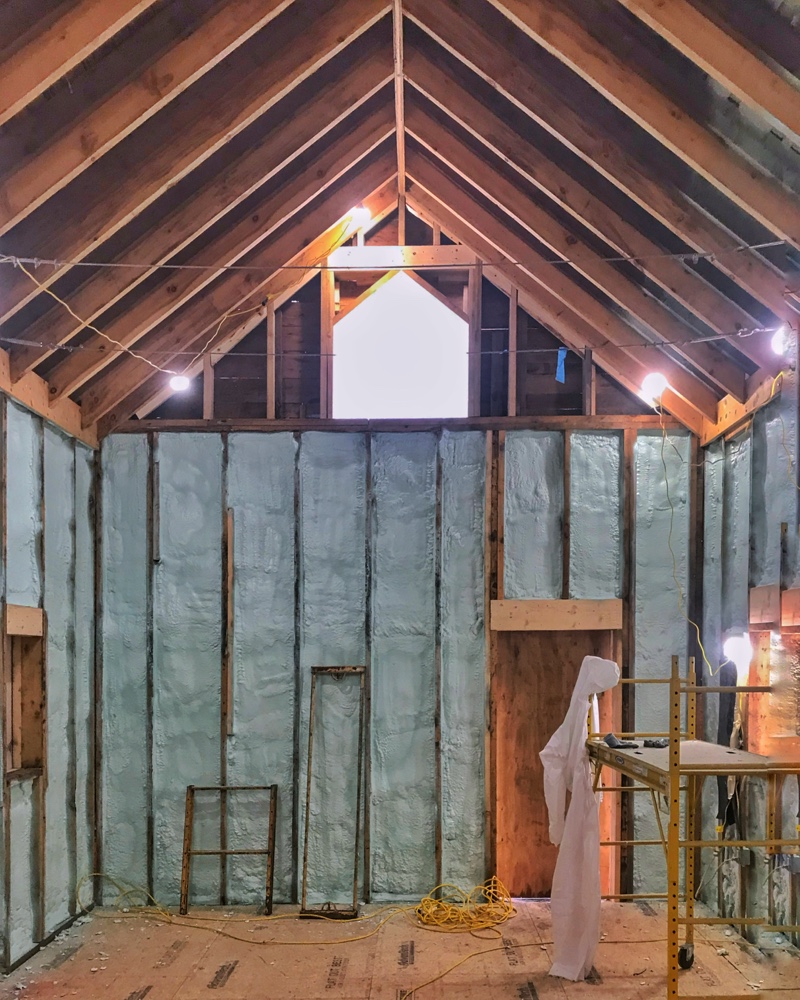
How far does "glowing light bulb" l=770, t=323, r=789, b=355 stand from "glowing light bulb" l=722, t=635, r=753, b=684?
1.69 metres

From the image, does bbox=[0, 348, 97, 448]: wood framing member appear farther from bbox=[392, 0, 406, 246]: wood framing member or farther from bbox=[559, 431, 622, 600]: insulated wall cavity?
bbox=[559, 431, 622, 600]: insulated wall cavity

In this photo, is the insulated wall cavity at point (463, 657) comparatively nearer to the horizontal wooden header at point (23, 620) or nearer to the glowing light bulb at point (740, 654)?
the glowing light bulb at point (740, 654)

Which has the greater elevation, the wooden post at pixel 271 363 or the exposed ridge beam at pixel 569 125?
the exposed ridge beam at pixel 569 125

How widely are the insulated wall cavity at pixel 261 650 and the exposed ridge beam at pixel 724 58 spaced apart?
377cm

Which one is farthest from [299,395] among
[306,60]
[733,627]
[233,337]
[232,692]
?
[733,627]

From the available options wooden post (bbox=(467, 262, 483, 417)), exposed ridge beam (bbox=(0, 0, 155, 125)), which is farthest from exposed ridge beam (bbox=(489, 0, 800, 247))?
wooden post (bbox=(467, 262, 483, 417))

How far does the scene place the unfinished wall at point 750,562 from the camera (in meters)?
4.71

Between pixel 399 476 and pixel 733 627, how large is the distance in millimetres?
2407

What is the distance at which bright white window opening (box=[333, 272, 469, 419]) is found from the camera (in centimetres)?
632

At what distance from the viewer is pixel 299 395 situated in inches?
253

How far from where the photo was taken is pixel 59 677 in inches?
220

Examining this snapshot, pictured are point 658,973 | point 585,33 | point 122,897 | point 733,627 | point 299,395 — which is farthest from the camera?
point 299,395

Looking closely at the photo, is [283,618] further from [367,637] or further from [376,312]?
[376,312]

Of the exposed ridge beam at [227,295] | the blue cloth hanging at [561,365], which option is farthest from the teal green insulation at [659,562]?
the exposed ridge beam at [227,295]
